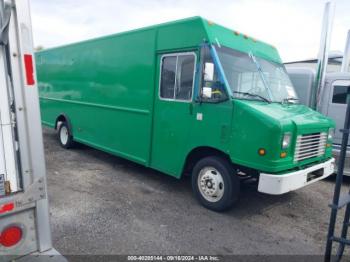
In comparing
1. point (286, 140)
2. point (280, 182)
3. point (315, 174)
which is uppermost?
point (286, 140)

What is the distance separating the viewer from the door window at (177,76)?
4.29 metres

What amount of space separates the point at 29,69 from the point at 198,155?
3.31 metres

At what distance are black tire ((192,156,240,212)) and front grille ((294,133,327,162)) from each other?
956 millimetres

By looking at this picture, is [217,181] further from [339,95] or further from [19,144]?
[339,95]

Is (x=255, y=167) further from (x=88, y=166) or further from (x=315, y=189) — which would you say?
(x=88, y=166)

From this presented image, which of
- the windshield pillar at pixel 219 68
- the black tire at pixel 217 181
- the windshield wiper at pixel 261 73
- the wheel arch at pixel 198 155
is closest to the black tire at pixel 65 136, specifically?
the wheel arch at pixel 198 155

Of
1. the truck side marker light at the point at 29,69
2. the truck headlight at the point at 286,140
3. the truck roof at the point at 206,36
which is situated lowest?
the truck headlight at the point at 286,140

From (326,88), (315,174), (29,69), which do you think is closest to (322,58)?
(326,88)

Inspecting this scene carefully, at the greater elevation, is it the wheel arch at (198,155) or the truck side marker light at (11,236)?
the truck side marker light at (11,236)

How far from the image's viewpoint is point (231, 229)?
370 cm

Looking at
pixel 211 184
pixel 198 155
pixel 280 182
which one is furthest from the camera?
pixel 198 155

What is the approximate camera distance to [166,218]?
3895 mm

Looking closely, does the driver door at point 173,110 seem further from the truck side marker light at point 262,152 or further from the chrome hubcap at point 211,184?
the truck side marker light at point 262,152

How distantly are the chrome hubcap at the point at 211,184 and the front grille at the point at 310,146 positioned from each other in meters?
1.15
